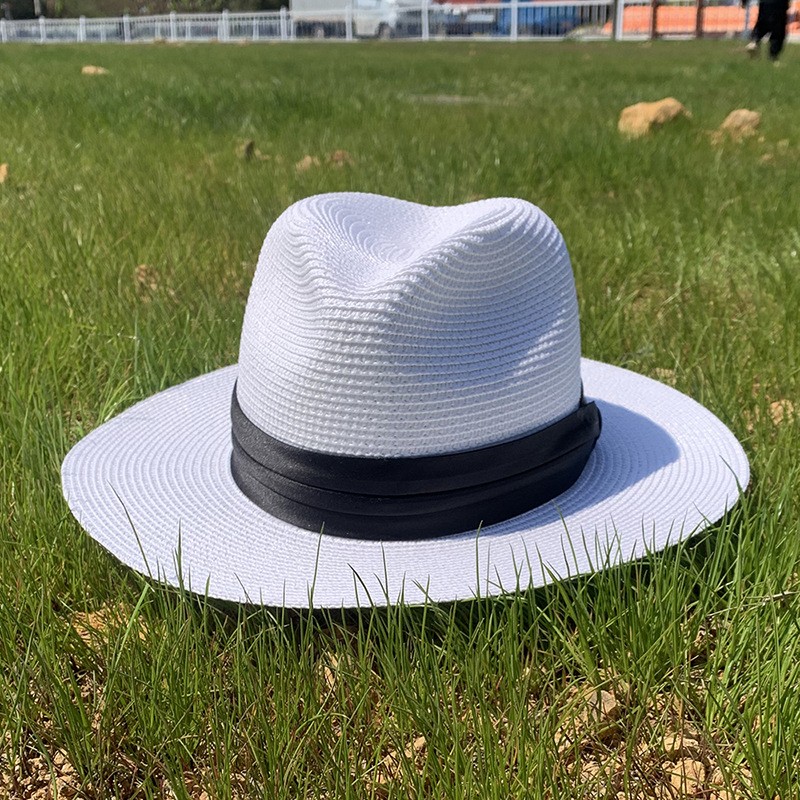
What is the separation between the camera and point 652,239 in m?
3.46

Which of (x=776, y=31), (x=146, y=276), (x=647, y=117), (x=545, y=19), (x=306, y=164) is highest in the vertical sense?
(x=545, y=19)

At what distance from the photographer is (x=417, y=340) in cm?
142

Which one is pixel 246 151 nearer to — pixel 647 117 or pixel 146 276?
pixel 146 276

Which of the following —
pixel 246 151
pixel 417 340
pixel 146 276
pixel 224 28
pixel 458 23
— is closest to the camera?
pixel 417 340

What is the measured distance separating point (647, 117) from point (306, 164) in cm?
251

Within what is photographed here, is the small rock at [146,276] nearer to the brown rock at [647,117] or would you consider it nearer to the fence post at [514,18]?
the brown rock at [647,117]

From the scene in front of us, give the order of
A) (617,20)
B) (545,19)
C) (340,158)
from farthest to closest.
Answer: (545,19), (617,20), (340,158)

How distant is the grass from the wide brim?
52 millimetres

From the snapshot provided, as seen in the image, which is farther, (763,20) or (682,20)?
(682,20)

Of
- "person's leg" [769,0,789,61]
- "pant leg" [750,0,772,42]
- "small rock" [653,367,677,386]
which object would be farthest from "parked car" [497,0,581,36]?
"small rock" [653,367,677,386]

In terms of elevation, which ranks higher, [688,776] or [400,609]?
[400,609]

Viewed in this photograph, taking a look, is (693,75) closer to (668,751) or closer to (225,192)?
(225,192)

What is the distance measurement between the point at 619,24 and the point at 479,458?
28.2 meters

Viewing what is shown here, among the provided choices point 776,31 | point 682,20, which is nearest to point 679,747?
point 776,31
